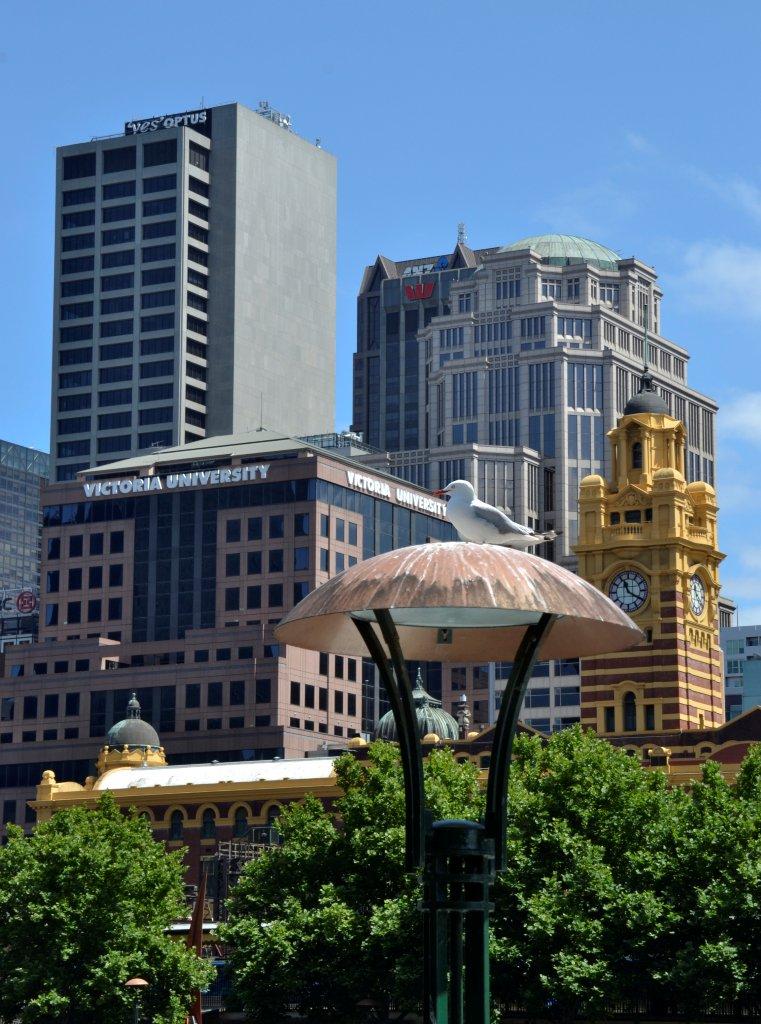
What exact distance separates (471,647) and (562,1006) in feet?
147

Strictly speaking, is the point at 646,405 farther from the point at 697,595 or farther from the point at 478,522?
the point at 478,522

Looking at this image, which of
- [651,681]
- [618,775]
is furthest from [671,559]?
[618,775]

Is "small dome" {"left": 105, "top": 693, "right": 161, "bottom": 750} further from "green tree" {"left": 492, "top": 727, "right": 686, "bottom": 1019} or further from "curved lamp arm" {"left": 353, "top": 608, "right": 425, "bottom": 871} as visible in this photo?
"curved lamp arm" {"left": 353, "top": 608, "right": 425, "bottom": 871}

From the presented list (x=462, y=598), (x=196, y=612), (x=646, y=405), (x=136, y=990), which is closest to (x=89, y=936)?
(x=136, y=990)

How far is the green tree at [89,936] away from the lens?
287ft

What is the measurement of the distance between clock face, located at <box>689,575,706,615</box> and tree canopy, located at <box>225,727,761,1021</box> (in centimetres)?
3963

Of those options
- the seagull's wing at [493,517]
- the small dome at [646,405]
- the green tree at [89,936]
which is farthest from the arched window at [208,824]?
the seagull's wing at [493,517]

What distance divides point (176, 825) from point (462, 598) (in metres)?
107

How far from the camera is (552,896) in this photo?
257 ft

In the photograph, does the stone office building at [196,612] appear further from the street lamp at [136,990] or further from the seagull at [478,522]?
the seagull at [478,522]

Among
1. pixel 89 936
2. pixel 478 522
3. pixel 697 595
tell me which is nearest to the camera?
pixel 478 522

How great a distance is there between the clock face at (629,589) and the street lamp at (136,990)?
47906 millimetres

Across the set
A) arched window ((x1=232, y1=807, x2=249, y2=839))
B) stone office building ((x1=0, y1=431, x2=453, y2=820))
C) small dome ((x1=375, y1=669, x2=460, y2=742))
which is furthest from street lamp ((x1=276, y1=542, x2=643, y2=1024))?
stone office building ((x1=0, y1=431, x2=453, y2=820))

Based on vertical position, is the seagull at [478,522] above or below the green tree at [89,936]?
above
